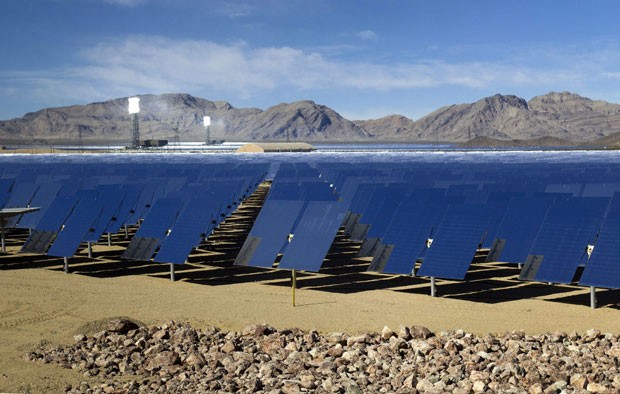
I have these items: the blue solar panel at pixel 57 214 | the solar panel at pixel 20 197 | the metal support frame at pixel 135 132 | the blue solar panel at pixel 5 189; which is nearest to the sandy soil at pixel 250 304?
the blue solar panel at pixel 57 214

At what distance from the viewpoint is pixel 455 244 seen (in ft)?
41.4

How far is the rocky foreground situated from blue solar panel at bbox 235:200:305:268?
11.7 feet

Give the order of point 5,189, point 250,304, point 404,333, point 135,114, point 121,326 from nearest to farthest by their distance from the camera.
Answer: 1. point 404,333
2. point 121,326
3. point 250,304
4. point 5,189
5. point 135,114

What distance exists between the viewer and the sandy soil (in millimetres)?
10359

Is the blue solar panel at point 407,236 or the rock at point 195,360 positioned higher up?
the blue solar panel at point 407,236

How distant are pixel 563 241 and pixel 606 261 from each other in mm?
999

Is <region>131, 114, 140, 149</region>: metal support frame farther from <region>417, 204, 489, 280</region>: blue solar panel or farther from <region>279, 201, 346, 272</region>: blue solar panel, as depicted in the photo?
<region>417, 204, 489, 280</region>: blue solar panel

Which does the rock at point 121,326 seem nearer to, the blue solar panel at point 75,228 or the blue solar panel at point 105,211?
the blue solar panel at point 75,228

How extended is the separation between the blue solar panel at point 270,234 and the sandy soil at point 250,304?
0.47 meters

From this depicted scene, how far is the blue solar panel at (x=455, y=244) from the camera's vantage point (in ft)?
40.1

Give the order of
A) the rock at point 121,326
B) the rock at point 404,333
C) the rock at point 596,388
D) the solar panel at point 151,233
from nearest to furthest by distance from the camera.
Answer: the rock at point 596,388, the rock at point 404,333, the rock at point 121,326, the solar panel at point 151,233

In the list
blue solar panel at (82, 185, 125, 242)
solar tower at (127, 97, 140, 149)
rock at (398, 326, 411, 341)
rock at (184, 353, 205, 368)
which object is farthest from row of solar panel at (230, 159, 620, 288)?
solar tower at (127, 97, 140, 149)

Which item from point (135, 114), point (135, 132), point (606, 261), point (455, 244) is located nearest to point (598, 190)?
point (455, 244)

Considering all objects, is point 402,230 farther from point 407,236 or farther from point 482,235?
point 482,235
